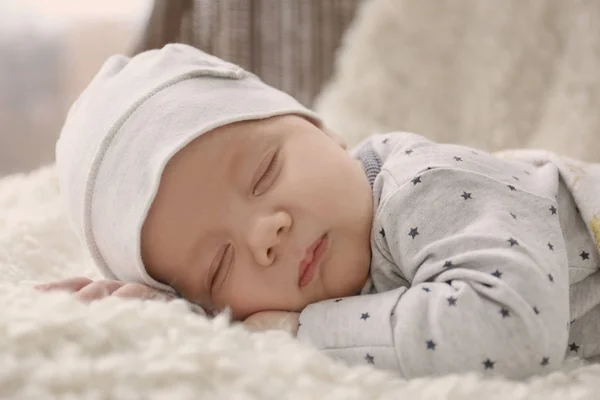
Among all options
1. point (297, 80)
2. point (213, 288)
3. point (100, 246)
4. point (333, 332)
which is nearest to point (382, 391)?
point (333, 332)

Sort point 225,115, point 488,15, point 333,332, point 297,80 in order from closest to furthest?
point 333,332 < point 225,115 < point 488,15 < point 297,80

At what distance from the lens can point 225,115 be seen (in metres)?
0.83

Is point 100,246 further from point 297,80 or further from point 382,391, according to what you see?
point 297,80

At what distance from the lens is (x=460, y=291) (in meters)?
0.69

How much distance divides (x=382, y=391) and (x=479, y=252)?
0.64ft

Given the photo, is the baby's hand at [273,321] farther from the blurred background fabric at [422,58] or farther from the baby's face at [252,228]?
→ the blurred background fabric at [422,58]

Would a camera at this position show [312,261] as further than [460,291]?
Yes

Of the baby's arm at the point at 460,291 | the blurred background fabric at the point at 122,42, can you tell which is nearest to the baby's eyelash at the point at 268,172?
the baby's arm at the point at 460,291

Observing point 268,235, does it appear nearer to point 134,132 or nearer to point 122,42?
point 134,132

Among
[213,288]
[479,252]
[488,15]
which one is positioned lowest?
[213,288]

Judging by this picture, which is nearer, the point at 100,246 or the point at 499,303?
the point at 499,303

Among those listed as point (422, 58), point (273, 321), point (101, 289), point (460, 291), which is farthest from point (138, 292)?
point (422, 58)

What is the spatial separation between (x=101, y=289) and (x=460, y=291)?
362 mm

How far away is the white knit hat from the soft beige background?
1000 mm
